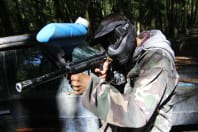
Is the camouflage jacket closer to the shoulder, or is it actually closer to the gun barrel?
the shoulder

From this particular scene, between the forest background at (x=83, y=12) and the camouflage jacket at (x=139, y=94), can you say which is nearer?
the camouflage jacket at (x=139, y=94)

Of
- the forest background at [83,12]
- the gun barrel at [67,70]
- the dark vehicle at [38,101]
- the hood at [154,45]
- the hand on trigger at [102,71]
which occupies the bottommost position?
the forest background at [83,12]

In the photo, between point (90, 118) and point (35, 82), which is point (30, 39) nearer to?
point (90, 118)

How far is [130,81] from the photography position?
2.30 metres

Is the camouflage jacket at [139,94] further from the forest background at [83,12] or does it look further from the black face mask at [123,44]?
the forest background at [83,12]

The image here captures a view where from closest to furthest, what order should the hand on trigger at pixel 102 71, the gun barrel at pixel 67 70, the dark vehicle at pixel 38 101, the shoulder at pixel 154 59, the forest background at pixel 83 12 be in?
1. the gun barrel at pixel 67 70
2. the shoulder at pixel 154 59
3. the hand on trigger at pixel 102 71
4. the dark vehicle at pixel 38 101
5. the forest background at pixel 83 12

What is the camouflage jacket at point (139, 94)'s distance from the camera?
2061 millimetres

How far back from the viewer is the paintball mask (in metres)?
2.25

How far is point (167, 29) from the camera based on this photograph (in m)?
11.2

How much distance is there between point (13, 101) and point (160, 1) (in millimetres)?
7025

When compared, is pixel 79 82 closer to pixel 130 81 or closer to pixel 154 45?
pixel 130 81

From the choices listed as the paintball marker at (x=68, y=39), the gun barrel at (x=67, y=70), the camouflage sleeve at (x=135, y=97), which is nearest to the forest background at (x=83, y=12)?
the paintball marker at (x=68, y=39)

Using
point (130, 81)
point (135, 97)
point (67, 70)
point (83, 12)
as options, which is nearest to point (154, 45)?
point (130, 81)

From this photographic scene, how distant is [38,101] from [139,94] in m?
2.48
